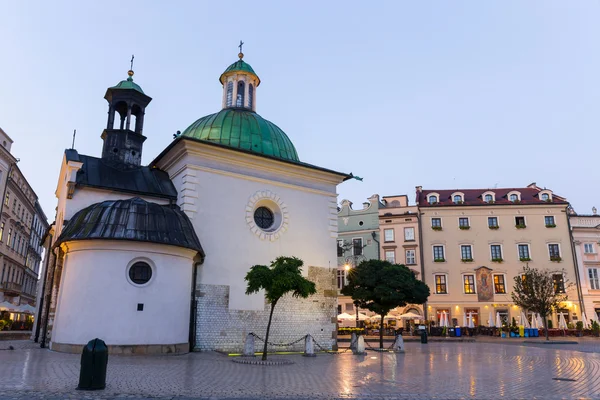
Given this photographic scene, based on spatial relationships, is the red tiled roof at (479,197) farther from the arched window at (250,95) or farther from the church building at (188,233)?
the church building at (188,233)

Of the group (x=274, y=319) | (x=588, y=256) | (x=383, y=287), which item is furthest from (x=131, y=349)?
(x=588, y=256)

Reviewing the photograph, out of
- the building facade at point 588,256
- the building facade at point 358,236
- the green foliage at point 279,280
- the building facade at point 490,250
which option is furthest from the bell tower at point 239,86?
the building facade at point 588,256

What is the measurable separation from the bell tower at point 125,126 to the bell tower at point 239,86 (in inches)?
181

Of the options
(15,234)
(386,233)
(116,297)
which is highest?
(386,233)

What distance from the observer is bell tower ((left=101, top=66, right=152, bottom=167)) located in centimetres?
2167

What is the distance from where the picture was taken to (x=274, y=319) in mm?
20609

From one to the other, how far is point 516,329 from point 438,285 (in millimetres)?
8780

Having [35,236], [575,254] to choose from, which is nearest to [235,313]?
[575,254]

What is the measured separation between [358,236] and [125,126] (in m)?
30.6

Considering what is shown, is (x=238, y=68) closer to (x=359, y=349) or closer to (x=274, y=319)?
(x=274, y=319)

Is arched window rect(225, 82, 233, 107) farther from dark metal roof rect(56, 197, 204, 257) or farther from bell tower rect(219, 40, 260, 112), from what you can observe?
dark metal roof rect(56, 197, 204, 257)

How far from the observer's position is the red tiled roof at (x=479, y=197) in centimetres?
4644

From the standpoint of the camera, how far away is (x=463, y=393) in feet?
32.1

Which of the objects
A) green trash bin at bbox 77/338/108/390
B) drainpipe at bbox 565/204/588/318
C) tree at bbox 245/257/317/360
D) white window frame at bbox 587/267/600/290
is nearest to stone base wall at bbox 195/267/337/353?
tree at bbox 245/257/317/360
